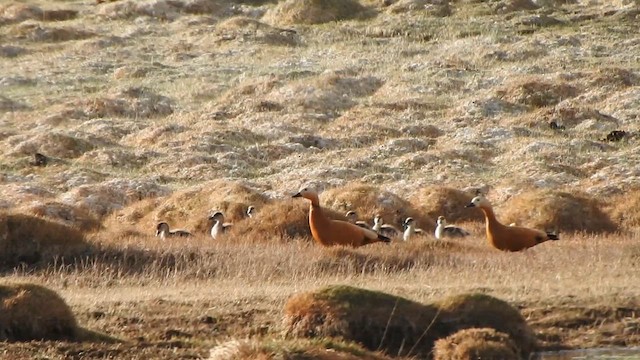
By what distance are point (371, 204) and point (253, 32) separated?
2843cm

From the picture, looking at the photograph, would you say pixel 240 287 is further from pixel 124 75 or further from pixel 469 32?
pixel 469 32

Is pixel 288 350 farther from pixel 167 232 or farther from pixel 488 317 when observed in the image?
pixel 167 232

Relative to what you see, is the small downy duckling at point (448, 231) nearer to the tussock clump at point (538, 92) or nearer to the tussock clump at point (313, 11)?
the tussock clump at point (538, 92)

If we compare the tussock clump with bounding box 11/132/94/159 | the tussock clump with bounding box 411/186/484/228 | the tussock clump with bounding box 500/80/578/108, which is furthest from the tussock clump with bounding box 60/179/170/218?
the tussock clump with bounding box 500/80/578/108

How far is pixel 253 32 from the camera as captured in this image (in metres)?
61.5

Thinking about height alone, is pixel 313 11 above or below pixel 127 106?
above

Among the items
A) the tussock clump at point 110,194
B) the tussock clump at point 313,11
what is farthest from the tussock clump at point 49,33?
the tussock clump at point 110,194

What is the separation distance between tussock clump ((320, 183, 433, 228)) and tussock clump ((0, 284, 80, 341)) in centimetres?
1683

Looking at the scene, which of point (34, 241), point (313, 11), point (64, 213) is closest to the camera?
point (34, 241)

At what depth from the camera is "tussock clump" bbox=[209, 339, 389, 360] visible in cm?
1507

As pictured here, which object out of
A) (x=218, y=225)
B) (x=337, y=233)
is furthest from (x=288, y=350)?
(x=218, y=225)

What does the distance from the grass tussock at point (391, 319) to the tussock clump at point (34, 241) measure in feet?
25.6

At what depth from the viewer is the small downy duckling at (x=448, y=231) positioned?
1178 inches

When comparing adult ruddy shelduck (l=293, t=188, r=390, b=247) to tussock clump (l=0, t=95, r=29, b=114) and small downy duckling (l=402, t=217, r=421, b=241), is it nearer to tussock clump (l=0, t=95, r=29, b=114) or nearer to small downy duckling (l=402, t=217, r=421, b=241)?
small downy duckling (l=402, t=217, r=421, b=241)
